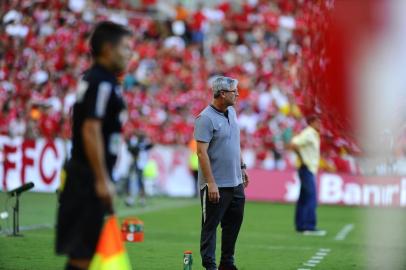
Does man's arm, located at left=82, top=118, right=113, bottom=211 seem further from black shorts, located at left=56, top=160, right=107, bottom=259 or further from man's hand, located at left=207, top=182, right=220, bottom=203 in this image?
man's hand, located at left=207, top=182, right=220, bottom=203

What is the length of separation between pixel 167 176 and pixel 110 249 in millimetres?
22611

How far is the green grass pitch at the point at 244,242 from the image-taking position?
11.9 metres

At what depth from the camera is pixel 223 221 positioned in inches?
420

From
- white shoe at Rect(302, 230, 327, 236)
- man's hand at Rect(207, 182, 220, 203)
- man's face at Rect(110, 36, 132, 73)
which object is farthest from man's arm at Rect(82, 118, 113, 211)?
white shoe at Rect(302, 230, 327, 236)

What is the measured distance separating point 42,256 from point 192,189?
16.8 m

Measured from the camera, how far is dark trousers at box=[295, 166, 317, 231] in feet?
57.9

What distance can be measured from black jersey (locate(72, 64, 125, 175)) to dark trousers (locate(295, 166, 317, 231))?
10934 millimetres

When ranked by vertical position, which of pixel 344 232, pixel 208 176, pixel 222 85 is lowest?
pixel 344 232

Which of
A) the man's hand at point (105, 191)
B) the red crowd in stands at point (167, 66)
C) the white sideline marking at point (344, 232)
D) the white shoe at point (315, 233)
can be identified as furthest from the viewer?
the red crowd in stands at point (167, 66)

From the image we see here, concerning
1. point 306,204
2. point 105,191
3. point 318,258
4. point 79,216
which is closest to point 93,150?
point 105,191

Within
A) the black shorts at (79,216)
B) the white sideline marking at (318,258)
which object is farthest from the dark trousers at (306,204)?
the black shorts at (79,216)

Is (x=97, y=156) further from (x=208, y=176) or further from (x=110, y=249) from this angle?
(x=208, y=176)

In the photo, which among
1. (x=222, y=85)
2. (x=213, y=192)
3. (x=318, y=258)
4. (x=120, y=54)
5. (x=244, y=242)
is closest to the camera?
(x=120, y=54)

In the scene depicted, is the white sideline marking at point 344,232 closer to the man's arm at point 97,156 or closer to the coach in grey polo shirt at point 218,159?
the coach in grey polo shirt at point 218,159
